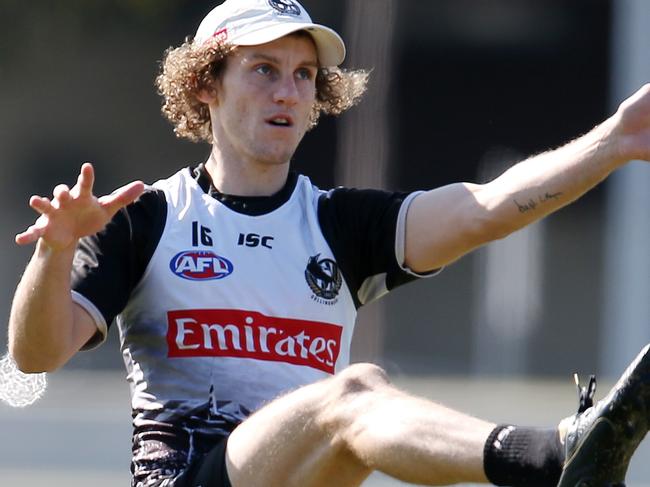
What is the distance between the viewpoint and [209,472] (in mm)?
3879

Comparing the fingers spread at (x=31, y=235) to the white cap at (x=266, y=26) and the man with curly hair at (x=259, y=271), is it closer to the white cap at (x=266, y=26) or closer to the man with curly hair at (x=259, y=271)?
the man with curly hair at (x=259, y=271)

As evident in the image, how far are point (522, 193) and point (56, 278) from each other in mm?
1189

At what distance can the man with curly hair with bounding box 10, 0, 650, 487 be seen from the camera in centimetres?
364

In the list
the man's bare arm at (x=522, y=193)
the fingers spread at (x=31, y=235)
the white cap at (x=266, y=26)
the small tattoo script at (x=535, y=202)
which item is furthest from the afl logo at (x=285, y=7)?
the fingers spread at (x=31, y=235)

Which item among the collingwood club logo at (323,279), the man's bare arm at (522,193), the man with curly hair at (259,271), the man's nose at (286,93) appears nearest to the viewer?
the man with curly hair at (259,271)

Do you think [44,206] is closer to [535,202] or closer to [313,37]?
[313,37]

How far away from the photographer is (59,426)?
9656mm

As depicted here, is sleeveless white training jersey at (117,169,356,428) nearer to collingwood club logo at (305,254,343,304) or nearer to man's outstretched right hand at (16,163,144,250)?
collingwood club logo at (305,254,343,304)

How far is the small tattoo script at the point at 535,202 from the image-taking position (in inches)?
159

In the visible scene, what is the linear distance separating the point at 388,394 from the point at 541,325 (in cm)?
792

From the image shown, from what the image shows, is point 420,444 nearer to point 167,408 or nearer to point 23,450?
point 167,408

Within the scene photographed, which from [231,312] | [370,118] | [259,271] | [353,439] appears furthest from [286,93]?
[370,118]

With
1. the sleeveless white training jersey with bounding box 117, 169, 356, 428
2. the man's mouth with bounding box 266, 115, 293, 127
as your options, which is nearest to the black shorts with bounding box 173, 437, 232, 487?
the sleeveless white training jersey with bounding box 117, 169, 356, 428

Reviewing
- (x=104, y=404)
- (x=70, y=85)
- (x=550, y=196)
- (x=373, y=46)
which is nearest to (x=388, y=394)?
(x=550, y=196)
